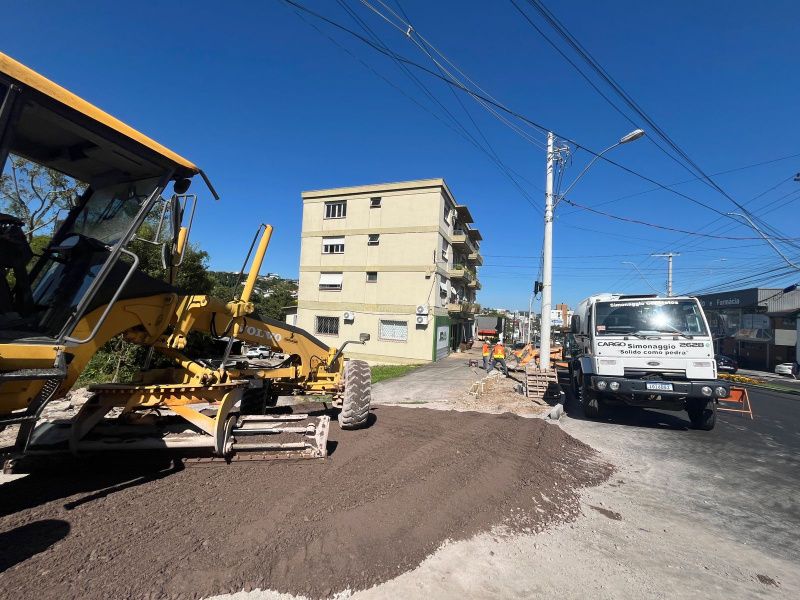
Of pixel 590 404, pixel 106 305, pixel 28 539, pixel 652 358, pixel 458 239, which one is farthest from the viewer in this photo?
pixel 458 239

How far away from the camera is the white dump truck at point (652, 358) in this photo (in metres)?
7.38

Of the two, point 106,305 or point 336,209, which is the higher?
point 336,209

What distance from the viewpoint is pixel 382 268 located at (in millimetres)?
25234

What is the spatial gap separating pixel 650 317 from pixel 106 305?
9.17m

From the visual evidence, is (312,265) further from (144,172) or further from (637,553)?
(637,553)

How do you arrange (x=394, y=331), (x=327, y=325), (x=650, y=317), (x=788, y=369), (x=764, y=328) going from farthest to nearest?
(x=764, y=328) → (x=327, y=325) → (x=788, y=369) → (x=394, y=331) → (x=650, y=317)

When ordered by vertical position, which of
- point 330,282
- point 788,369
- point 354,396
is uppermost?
point 330,282

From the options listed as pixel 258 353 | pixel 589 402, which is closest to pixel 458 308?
pixel 589 402

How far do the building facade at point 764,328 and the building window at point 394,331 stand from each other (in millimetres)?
21520

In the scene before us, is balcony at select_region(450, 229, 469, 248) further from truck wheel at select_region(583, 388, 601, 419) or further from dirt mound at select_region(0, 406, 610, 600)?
dirt mound at select_region(0, 406, 610, 600)

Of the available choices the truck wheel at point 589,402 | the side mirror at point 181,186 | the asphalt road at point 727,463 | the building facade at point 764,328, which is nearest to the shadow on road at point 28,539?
the side mirror at point 181,186

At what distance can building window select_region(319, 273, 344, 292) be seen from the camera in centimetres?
2642

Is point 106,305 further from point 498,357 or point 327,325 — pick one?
point 327,325

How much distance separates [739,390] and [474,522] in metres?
9.71
